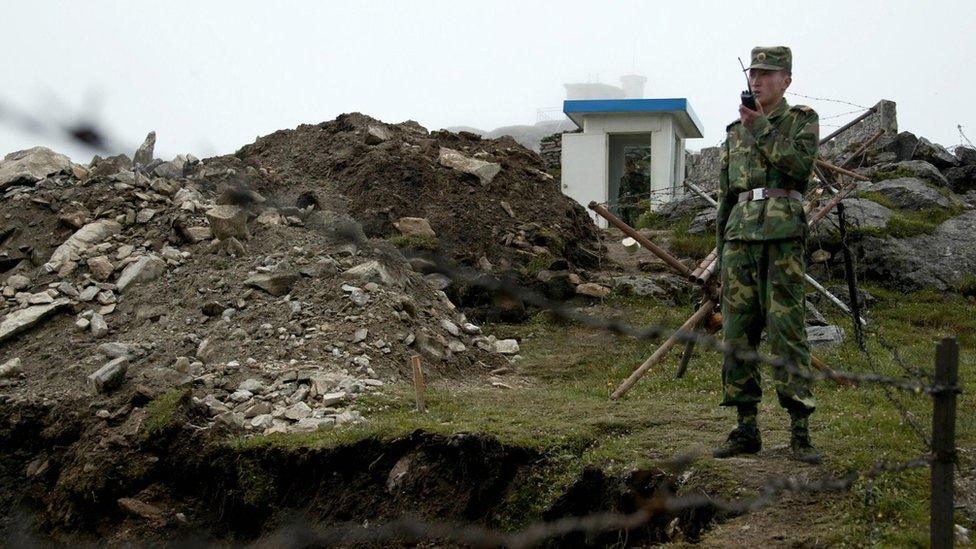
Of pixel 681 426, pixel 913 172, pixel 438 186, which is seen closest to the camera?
pixel 681 426

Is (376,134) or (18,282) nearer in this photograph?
(18,282)

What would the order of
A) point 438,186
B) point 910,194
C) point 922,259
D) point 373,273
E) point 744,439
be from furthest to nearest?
point 910,194 < point 922,259 < point 438,186 < point 373,273 < point 744,439

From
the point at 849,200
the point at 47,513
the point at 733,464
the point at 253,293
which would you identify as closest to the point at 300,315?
the point at 253,293

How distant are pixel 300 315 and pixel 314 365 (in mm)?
1103

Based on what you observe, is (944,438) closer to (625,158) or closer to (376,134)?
(376,134)

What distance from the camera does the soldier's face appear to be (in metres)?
5.73

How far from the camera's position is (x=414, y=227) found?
14125 millimetres

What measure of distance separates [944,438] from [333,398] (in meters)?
6.07

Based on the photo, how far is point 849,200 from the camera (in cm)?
1705

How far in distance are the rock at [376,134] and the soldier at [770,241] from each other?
36.0 ft

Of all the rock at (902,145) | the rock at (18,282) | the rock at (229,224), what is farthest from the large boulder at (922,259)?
the rock at (18,282)

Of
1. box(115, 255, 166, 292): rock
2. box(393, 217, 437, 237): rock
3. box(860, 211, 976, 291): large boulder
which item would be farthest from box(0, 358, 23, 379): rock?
box(860, 211, 976, 291): large boulder

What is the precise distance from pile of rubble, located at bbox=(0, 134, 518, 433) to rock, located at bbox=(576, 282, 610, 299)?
7.26 ft

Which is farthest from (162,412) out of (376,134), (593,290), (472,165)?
(376,134)
